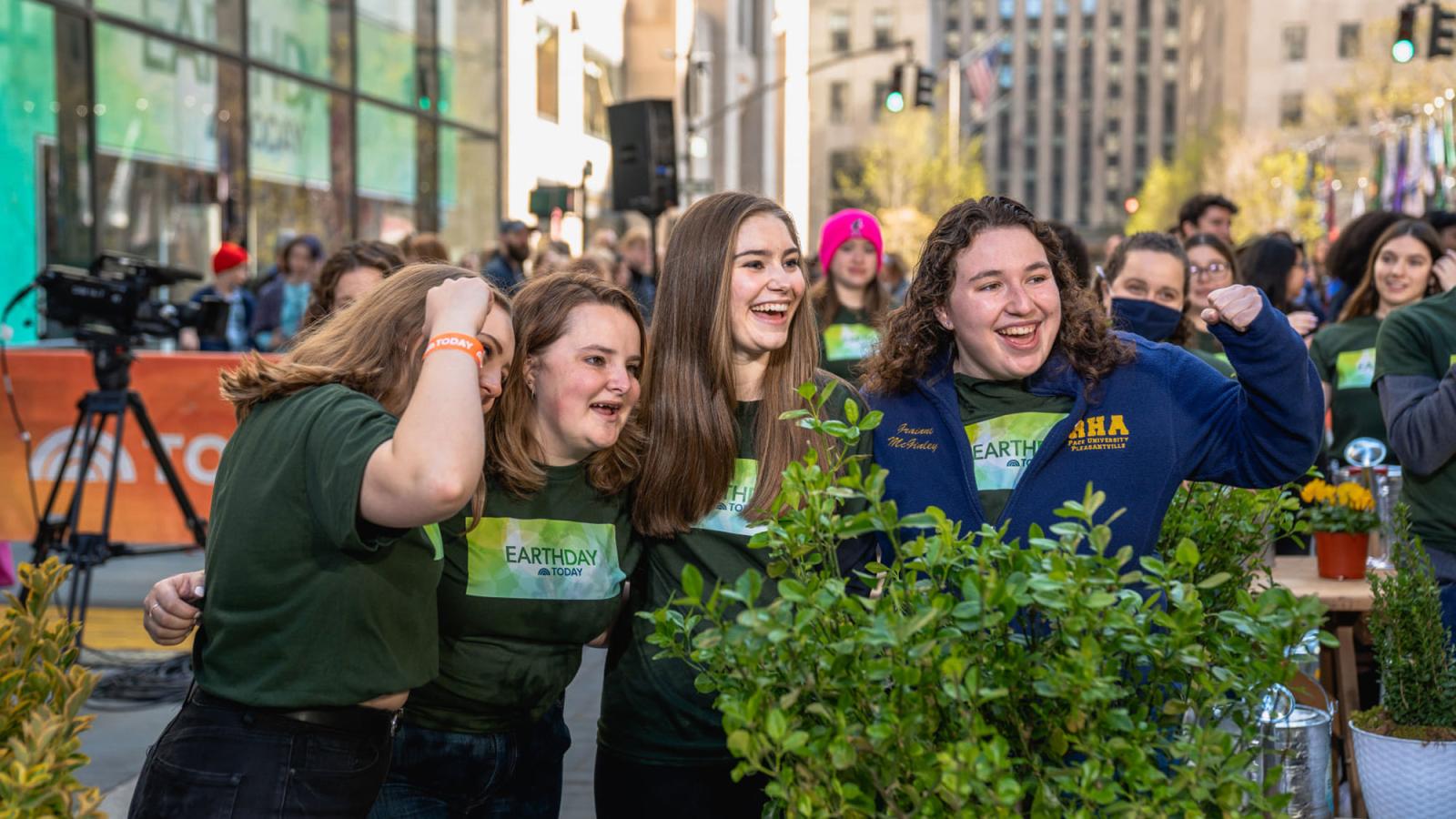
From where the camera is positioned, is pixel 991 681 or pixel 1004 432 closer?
pixel 991 681

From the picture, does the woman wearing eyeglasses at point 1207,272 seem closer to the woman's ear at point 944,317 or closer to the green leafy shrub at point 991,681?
the woman's ear at point 944,317

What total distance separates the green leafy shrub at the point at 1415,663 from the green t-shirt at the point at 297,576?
7.35ft

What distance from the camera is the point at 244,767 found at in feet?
7.63

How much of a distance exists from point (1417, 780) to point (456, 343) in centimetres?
229

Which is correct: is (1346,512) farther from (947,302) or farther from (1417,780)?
(947,302)

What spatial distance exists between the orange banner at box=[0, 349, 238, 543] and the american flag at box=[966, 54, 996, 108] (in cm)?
3953

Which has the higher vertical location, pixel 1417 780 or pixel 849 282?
pixel 849 282

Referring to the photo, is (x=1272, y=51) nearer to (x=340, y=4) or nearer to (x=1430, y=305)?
(x=340, y=4)

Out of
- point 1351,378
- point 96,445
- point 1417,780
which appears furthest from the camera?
point 96,445

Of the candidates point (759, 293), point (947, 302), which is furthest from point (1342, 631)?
point (759, 293)

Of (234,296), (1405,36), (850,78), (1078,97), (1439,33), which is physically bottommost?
(234,296)

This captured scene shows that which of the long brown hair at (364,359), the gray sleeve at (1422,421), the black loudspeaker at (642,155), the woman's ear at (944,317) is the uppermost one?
the black loudspeaker at (642,155)

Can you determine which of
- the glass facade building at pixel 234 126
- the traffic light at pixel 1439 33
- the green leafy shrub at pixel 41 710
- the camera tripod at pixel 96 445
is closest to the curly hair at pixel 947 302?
the green leafy shrub at pixel 41 710

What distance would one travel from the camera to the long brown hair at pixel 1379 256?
18.7 feet
